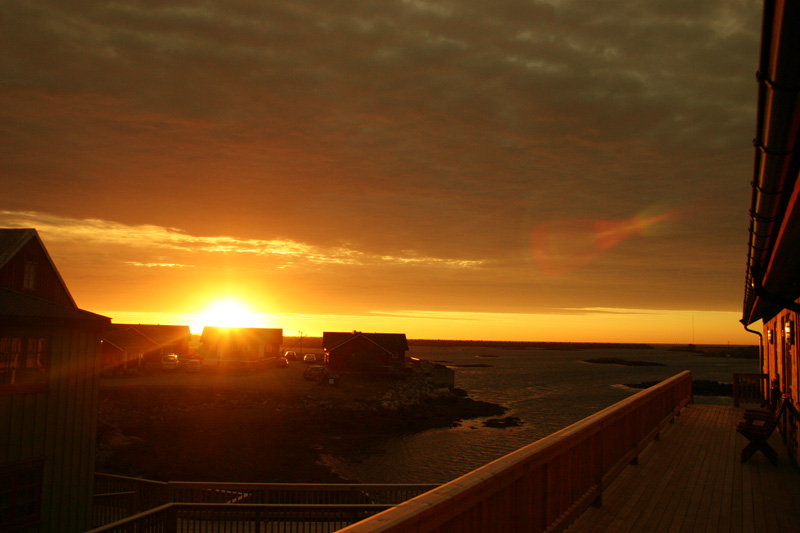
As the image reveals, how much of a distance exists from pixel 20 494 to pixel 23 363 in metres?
2.92

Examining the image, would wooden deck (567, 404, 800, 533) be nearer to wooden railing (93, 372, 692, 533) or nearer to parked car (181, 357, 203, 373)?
wooden railing (93, 372, 692, 533)

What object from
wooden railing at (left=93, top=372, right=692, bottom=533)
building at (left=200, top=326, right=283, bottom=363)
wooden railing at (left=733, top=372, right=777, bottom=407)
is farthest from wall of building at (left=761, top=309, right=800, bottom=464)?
building at (left=200, top=326, right=283, bottom=363)

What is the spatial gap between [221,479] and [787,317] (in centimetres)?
2285

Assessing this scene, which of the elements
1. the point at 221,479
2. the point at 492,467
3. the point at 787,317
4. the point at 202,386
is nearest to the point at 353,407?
the point at 202,386

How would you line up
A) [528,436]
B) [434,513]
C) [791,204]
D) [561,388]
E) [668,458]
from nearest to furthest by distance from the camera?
[434,513] → [791,204] → [668,458] → [528,436] → [561,388]

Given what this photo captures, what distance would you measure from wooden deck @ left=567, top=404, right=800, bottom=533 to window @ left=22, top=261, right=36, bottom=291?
59.2ft

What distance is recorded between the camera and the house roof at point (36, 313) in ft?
41.6

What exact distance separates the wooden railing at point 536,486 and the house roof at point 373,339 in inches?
2277

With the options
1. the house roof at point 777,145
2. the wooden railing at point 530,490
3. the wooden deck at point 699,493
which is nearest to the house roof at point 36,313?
the wooden railing at point 530,490

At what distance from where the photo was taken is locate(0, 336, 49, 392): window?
12422 mm

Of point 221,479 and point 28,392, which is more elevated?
point 28,392

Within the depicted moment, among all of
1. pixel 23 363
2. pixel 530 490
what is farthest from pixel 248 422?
pixel 530 490

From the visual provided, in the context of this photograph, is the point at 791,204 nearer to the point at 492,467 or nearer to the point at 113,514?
the point at 492,467

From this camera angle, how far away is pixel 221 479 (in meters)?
25.6
